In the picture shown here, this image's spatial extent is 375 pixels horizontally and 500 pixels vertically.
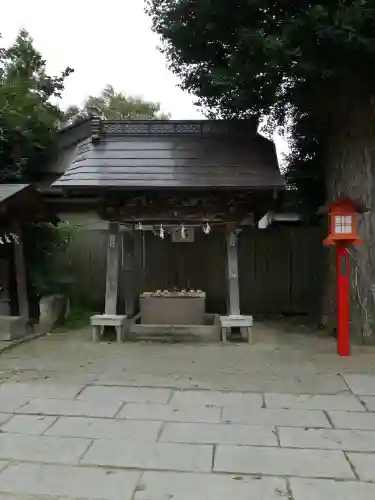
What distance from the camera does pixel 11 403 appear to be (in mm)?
4793

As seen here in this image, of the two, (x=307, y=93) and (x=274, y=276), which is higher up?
(x=307, y=93)

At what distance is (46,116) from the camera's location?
39.4ft

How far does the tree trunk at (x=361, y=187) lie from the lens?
767 centimetres

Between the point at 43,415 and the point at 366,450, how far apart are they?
2760 mm

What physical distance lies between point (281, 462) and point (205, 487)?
0.66 m

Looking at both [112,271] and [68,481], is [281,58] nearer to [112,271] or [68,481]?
[112,271]

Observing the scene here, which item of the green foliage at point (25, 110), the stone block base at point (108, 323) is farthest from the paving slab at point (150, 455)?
the green foliage at point (25, 110)

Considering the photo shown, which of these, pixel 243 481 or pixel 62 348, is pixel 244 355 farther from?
pixel 243 481

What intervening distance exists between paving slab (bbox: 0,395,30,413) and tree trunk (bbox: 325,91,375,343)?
5.16 meters

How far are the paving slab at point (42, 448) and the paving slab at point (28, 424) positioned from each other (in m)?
0.12

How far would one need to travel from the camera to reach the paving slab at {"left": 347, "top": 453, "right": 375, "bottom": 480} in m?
3.21

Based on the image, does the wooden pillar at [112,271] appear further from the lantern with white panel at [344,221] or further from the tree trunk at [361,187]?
the tree trunk at [361,187]

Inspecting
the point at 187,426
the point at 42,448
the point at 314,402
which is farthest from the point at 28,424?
the point at 314,402

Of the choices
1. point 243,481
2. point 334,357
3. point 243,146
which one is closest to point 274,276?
point 243,146
